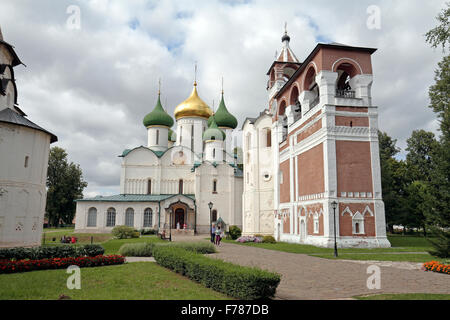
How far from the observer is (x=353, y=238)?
21.1 meters

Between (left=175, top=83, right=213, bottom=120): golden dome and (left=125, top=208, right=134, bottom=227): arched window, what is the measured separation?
664 inches

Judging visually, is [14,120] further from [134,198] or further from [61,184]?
[61,184]

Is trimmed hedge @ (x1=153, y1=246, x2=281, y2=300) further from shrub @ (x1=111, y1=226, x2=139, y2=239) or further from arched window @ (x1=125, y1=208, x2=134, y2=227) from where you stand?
arched window @ (x1=125, y1=208, x2=134, y2=227)

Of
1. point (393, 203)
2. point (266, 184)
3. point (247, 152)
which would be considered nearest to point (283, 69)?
point (247, 152)

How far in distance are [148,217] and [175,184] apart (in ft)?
20.2

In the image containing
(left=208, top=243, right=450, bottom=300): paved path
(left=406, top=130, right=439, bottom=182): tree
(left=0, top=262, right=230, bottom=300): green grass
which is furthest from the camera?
(left=406, top=130, right=439, bottom=182): tree

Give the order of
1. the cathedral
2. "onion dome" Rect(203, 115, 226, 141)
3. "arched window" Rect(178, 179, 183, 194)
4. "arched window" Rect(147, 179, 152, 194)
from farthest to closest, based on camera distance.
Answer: "onion dome" Rect(203, 115, 226, 141)
"arched window" Rect(178, 179, 183, 194)
"arched window" Rect(147, 179, 152, 194)
the cathedral

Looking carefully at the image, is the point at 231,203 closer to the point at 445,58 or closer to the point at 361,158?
the point at 361,158

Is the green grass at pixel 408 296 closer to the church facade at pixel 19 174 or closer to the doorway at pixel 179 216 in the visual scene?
the church facade at pixel 19 174

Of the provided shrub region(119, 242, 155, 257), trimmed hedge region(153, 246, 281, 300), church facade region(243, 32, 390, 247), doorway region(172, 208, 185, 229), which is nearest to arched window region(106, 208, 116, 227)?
doorway region(172, 208, 185, 229)

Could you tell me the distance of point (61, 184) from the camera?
4994cm

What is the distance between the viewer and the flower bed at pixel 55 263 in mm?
10502

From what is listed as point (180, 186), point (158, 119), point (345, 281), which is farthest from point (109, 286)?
point (158, 119)

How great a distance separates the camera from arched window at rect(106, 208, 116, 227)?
3822cm
